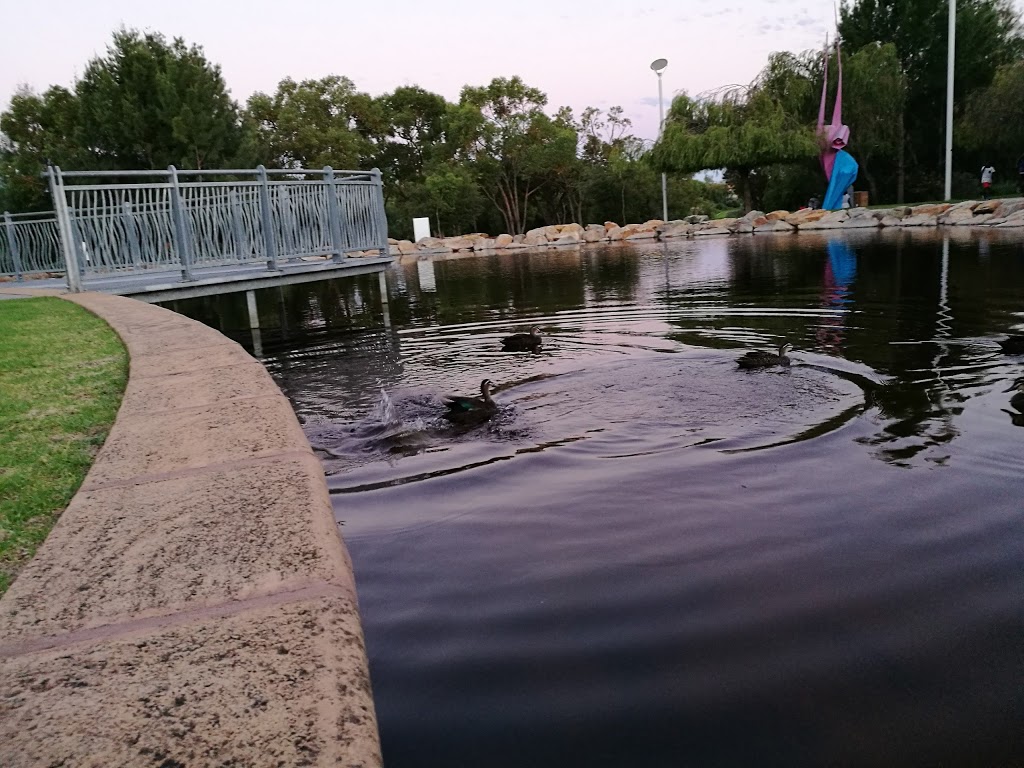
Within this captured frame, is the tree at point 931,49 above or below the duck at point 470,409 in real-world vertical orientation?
Answer: above

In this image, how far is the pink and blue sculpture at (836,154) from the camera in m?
38.9

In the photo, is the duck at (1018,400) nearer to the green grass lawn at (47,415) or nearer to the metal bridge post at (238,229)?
the green grass lawn at (47,415)

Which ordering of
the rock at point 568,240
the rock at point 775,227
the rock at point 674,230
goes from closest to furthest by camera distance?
the rock at point 775,227 < the rock at point 674,230 < the rock at point 568,240

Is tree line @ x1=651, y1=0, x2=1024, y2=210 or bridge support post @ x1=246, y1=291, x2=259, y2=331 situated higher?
tree line @ x1=651, y1=0, x2=1024, y2=210

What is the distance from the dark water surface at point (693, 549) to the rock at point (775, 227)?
29.7 meters

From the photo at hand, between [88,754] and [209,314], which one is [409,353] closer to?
[88,754]

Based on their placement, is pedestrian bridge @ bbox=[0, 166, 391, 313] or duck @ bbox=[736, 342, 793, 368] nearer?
duck @ bbox=[736, 342, 793, 368]

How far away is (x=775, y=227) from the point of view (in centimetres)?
3838

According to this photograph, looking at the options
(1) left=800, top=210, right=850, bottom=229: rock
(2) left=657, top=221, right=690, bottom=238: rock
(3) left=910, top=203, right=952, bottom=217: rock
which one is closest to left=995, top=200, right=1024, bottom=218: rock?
(3) left=910, top=203, right=952, bottom=217: rock

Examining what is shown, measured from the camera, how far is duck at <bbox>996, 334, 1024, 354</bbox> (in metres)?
7.48

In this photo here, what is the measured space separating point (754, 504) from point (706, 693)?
189 centimetres

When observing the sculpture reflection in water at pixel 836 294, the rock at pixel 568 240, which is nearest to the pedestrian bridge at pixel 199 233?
the sculpture reflection in water at pixel 836 294

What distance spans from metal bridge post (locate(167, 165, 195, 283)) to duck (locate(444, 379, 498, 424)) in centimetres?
742

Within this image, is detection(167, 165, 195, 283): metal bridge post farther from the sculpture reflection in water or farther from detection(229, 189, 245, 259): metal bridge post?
the sculpture reflection in water
